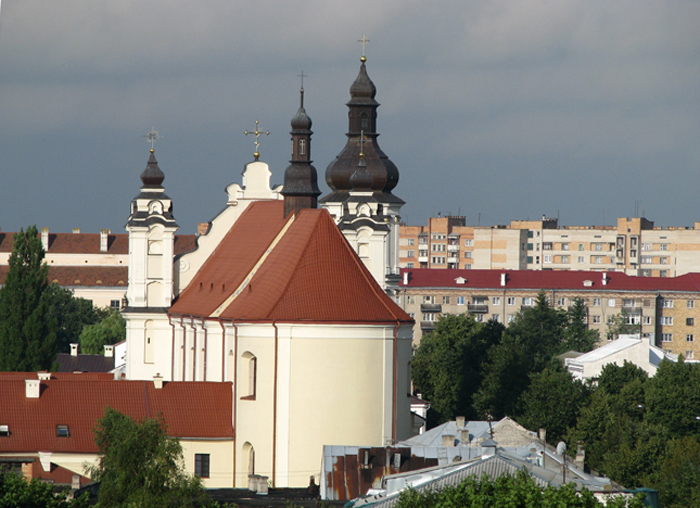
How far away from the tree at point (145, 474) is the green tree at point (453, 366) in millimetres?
39305

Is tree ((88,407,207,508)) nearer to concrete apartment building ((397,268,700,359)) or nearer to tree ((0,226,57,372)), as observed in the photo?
tree ((0,226,57,372))

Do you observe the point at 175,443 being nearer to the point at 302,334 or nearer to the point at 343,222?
the point at 302,334

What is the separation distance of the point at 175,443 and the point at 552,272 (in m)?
105

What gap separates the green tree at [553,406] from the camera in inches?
2726

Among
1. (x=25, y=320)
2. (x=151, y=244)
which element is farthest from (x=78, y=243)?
(x=151, y=244)

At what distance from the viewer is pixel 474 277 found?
140625 millimetres

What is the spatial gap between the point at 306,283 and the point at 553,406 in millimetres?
22545

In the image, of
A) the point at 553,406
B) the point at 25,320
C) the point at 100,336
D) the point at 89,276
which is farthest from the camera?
the point at 89,276

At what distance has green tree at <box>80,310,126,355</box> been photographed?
115 m

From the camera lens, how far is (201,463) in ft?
171

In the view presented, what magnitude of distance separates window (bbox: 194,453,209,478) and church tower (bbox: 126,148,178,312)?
43.5 feet

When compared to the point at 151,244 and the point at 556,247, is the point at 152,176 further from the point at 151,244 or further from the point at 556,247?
the point at 556,247

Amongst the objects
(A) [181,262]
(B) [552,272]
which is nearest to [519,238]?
(B) [552,272]

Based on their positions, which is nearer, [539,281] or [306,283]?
[306,283]
